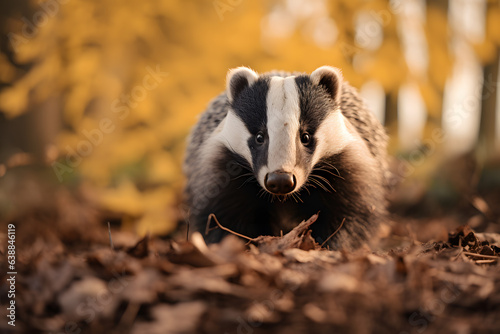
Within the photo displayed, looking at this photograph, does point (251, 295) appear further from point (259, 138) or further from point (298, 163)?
point (259, 138)

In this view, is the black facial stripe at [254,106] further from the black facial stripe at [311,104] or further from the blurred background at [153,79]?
the blurred background at [153,79]

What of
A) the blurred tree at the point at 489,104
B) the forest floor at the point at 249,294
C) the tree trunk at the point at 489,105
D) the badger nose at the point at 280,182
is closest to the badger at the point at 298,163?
the badger nose at the point at 280,182

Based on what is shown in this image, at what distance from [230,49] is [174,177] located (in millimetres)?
1823

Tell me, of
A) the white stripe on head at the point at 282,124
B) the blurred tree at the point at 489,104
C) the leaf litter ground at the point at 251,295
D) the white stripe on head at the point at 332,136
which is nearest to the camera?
the leaf litter ground at the point at 251,295

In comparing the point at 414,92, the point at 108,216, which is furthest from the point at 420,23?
the point at 108,216

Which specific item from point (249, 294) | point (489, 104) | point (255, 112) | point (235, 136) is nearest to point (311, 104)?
point (255, 112)

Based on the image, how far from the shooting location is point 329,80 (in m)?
3.54

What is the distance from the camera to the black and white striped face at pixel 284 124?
3.06 metres

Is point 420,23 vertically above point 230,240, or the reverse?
point 420,23

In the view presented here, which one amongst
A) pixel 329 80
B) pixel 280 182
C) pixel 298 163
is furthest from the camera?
pixel 329 80

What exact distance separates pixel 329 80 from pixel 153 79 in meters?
2.50

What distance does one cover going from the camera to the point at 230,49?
5344 mm

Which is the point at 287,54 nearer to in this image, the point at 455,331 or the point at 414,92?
the point at 414,92

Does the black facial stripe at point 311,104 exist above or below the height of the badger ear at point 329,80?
below
